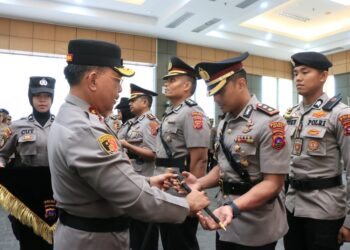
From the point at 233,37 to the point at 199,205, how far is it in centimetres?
873

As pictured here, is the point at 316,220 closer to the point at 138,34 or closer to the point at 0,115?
the point at 0,115

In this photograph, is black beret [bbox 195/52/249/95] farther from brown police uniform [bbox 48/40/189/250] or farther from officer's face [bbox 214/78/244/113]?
brown police uniform [bbox 48/40/189/250]

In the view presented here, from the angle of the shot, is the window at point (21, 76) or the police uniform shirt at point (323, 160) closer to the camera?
the police uniform shirt at point (323, 160)

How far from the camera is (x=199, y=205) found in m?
1.43

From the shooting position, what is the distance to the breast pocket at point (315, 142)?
1.95 meters

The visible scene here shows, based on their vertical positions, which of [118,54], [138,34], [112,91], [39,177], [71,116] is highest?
[138,34]

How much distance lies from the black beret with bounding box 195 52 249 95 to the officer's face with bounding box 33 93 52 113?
5.13 feet

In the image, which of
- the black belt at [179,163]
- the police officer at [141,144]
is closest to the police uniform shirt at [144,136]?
the police officer at [141,144]

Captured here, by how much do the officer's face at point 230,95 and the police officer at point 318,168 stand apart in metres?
0.58

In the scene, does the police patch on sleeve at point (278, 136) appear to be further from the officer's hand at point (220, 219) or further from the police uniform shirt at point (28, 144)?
the police uniform shirt at point (28, 144)

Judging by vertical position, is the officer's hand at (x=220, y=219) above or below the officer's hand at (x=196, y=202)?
below

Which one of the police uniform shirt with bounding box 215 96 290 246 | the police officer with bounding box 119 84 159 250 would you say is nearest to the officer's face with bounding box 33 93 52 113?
the police officer with bounding box 119 84 159 250

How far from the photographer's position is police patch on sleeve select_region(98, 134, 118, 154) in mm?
1219

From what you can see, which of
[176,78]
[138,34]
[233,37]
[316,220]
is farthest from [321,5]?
[316,220]
